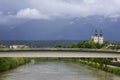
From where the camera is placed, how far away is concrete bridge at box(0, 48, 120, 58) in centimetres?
5669

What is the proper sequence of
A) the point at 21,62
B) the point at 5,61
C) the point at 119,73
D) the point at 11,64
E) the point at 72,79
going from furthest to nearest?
the point at 21,62
the point at 11,64
the point at 5,61
the point at 119,73
the point at 72,79

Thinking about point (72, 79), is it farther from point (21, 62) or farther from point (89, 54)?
point (21, 62)

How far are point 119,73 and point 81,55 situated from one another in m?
16.9

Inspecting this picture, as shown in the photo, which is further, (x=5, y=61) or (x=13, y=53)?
(x=5, y=61)

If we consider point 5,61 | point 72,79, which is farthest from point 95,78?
point 5,61

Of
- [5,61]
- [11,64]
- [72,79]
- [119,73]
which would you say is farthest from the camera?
[11,64]

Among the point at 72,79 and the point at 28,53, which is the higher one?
the point at 28,53

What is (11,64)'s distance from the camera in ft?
321

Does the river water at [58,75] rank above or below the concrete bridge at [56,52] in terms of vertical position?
below

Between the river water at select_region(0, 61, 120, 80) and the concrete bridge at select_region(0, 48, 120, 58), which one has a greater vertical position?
the concrete bridge at select_region(0, 48, 120, 58)

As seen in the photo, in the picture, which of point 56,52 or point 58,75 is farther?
point 58,75

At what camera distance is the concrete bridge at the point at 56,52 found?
2232 inches

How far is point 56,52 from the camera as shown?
189 feet

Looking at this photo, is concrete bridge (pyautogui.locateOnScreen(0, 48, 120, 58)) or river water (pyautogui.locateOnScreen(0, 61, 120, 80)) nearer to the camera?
concrete bridge (pyautogui.locateOnScreen(0, 48, 120, 58))
